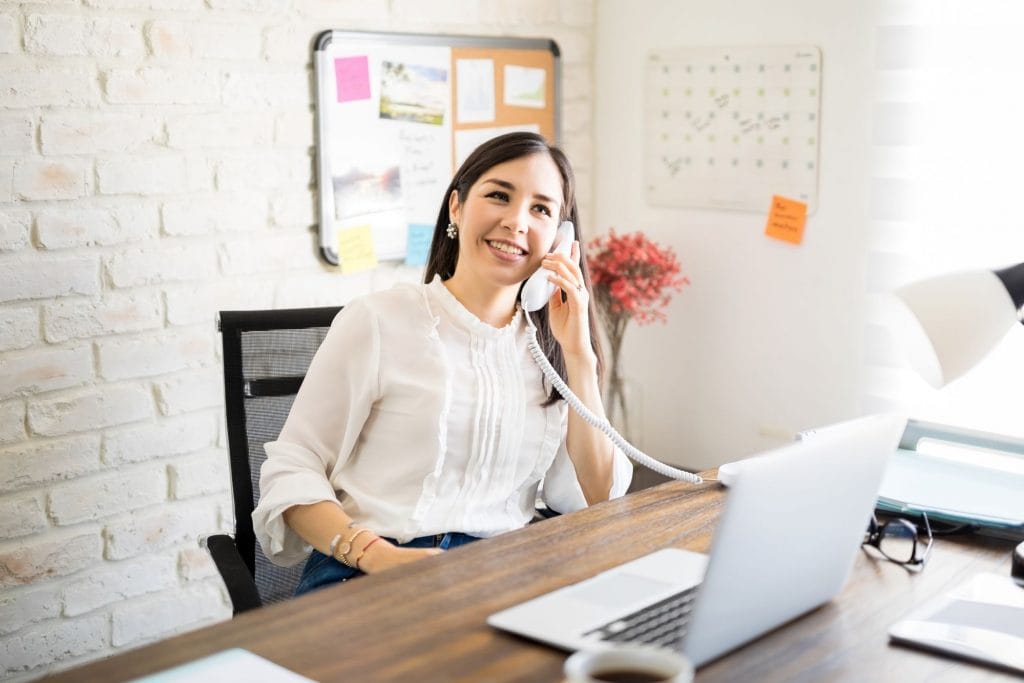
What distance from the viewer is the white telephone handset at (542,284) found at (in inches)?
81.3

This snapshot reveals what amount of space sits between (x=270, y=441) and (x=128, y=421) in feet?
2.04

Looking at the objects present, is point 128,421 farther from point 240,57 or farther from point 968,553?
point 968,553

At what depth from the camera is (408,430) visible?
1.98 m

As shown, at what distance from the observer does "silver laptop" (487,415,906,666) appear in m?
1.19

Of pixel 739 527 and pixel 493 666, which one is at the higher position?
pixel 739 527

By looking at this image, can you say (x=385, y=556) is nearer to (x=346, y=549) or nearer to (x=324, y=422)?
(x=346, y=549)

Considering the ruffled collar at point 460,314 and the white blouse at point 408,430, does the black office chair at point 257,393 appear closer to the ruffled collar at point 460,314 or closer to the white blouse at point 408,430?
the white blouse at point 408,430

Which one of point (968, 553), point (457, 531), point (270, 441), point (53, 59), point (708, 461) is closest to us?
point (968, 553)

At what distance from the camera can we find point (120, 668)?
1.22 meters

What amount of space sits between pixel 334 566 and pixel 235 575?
0.49 feet

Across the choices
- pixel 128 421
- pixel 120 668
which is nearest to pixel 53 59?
pixel 128 421

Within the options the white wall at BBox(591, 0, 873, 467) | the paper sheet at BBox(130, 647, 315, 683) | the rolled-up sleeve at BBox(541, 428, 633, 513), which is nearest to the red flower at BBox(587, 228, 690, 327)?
the white wall at BBox(591, 0, 873, 467)

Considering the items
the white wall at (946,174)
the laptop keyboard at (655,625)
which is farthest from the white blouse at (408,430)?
the white wall at (946,174)

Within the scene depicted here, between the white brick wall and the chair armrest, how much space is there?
0.71 meters
